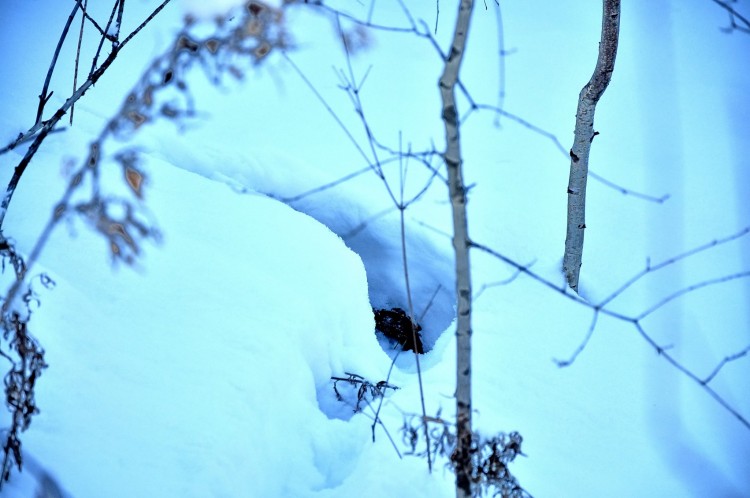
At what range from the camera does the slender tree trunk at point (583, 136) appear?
2.37 meters

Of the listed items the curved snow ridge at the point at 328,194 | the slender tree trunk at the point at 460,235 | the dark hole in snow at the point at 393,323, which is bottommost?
the slender tree trunk at the point at 460,235

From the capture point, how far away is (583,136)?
256cm

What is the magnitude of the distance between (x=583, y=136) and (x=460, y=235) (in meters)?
1.52

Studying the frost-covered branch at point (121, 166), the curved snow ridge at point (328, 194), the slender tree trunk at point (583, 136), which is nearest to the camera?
the frost-covered branch at point (121, 166)

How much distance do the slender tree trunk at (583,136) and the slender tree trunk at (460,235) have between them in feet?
4.49

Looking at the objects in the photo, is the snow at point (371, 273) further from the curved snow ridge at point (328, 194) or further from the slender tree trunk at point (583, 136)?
the slender tree trunk at point (583, 136)

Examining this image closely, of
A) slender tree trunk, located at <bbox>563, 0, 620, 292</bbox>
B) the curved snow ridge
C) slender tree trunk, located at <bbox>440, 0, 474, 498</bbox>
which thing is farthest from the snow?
slender tree trunk, located at <bbox>440, 0, 474, 498</bbox>

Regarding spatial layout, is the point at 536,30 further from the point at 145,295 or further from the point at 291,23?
the point at 145,295

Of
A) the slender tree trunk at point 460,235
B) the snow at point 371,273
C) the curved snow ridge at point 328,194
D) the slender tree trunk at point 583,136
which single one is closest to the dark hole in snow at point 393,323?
the snow at point 371,273

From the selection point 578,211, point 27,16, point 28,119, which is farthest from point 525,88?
point 27,16

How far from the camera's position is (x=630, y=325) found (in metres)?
2.60

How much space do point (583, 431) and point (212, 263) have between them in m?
1.66

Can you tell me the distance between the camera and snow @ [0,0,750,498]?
1941 mm

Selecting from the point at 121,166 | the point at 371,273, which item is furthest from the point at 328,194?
the point at 121,166
